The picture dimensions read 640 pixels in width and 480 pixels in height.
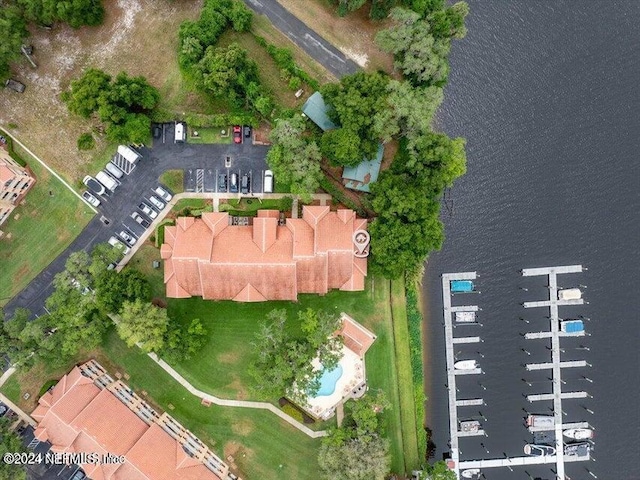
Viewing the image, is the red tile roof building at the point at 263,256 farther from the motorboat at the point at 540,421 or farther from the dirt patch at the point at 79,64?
→ the motorboat at the point at 540,421

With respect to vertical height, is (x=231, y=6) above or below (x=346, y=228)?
above

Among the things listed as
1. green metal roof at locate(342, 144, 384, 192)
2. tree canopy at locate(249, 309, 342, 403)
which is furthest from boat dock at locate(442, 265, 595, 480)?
tree canopy at locate(249, 309, 342, 403)

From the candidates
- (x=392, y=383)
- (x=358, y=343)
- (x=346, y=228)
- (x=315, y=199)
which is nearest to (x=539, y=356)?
(x=392, y=383)

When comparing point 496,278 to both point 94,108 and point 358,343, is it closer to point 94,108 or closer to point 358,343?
point 358,343

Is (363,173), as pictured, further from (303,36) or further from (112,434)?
(112,434)

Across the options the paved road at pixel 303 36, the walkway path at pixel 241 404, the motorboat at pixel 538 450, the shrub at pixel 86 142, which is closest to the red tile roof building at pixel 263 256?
the walkway path at pixel 241 404

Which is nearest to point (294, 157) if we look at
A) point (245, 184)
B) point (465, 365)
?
point (245, 184)

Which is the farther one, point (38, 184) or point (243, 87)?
point (38, 184)

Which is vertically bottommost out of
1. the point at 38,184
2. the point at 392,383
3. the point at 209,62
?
the point at 392,383
